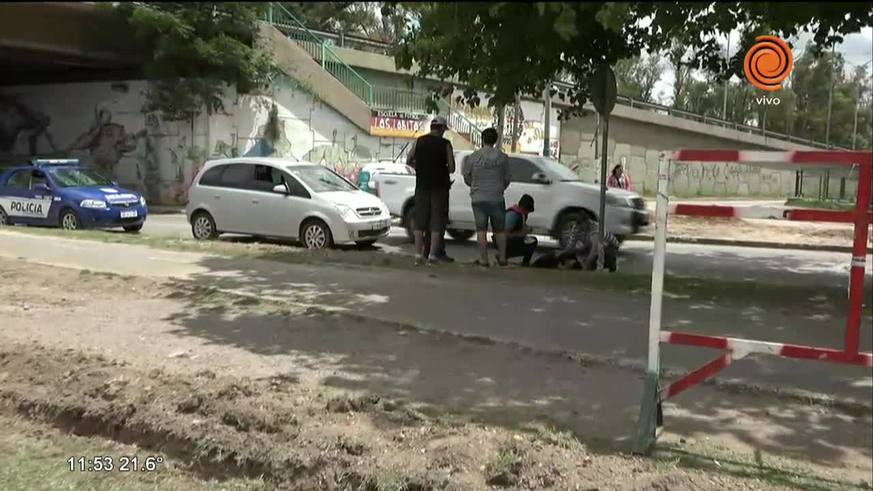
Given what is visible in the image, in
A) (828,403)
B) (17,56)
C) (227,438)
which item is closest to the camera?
(227,438)

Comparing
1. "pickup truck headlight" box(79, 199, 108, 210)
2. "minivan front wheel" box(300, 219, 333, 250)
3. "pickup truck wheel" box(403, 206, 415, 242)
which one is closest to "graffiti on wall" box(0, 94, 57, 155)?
→ "pickup truck headlight" box(79, 199, 108, 210)

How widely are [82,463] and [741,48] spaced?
9943mm

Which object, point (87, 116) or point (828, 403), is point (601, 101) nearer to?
point (828, 403)

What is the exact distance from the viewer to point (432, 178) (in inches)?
389

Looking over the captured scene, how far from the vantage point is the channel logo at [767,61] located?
1058 cm

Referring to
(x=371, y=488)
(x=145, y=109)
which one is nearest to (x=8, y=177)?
(x=145, y=109)

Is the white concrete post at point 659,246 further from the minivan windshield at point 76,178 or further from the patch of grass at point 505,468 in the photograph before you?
the minivan windshield at point 76,178

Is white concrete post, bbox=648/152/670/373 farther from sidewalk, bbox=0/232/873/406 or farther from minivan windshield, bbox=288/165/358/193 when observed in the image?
minivan windshield, bbox=288/165/358/193

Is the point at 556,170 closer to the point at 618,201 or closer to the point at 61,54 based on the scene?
the point at 618,201

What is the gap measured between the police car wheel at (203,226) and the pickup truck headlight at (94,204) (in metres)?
2.34

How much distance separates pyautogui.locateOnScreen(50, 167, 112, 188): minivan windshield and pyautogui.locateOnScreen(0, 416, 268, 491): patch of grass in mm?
11904

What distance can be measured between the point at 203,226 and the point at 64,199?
11.1 feet

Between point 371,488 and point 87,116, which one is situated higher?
point 87,116

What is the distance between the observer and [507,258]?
10250 mm
